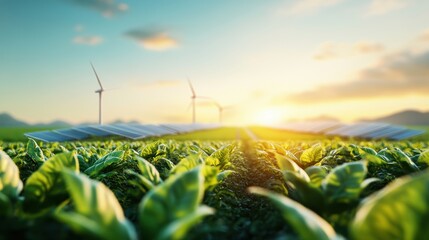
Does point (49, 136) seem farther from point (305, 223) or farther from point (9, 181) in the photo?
point (305, 223)

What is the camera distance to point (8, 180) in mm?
2643

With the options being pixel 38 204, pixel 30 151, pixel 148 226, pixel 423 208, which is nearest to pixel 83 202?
pixel 148 226

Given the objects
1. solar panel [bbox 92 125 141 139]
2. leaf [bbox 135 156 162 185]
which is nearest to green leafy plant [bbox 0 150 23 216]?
leaf [bbox 135 156 162 185]

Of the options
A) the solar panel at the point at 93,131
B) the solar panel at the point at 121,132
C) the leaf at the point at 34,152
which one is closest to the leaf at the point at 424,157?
the leaf at the point at 34,152

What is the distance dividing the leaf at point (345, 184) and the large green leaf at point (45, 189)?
1.82 metres

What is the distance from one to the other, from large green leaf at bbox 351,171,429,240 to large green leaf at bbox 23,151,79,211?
189 centimetres

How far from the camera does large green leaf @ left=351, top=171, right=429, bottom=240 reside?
65.6 inches

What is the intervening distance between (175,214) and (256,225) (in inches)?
43.0

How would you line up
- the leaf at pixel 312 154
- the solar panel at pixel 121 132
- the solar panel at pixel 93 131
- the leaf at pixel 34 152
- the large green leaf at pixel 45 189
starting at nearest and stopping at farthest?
the large green leaf at pixel 45 189 < the leaf at pixel 34 152 < the leaf at pixel 312 154 < the solar panel at pixel 121 132 < the solar panel at pixel 93 131

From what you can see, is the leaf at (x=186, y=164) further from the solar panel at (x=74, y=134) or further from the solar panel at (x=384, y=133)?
the solar panel at (x=384, y=133)

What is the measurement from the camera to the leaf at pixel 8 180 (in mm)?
2588

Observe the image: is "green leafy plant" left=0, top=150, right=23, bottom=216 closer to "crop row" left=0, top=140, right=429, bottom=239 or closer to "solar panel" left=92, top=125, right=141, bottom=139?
"crop row" left=0, top=140, right=429, bottom=239

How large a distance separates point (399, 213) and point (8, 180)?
96.2 inches

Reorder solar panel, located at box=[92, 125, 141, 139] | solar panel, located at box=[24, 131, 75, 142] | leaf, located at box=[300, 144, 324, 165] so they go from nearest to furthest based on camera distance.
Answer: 1. leaf, located at box=[300, 144, 324, 165]
2. solar panel, located at box=[24, 131, 75, 142]
3. solar panel, located at box=[92, 125, 141, 139]
